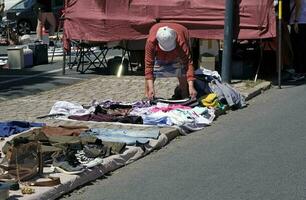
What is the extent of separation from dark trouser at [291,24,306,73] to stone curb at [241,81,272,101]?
2101 millimetres

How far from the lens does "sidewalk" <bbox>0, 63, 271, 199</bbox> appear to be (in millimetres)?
5926

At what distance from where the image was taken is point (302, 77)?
13969 mm

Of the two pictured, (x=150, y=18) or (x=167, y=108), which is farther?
(x=150, y=18)

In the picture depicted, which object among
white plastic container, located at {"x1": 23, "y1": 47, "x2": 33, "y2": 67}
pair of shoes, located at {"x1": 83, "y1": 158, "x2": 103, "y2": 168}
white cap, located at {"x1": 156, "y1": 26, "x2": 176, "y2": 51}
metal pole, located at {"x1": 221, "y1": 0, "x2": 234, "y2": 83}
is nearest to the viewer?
pair of shoes, located at {"x1": 83, "y1": 158, "x2": 103, "y2": 168}

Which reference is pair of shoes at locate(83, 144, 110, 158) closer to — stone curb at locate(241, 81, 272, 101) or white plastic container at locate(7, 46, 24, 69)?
stone curb at locate(241, 81, 272, 101)

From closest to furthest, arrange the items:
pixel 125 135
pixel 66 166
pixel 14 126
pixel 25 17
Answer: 1. pixel 66 166
2. pixel 125 135
3. pixel 14 126
4. pixel 25 17

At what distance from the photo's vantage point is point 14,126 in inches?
320

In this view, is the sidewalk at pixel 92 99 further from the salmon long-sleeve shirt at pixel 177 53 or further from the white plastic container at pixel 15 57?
the white plastic container at pixel 15 57

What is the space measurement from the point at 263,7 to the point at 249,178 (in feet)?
24.1

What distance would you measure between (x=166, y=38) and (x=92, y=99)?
2125 mm

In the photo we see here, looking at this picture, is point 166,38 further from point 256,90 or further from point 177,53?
point 256,90

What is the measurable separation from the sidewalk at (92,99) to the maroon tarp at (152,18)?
1.05 m

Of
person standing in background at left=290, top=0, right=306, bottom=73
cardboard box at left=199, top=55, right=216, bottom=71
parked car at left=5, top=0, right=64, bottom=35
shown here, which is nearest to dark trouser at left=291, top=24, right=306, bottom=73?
person standing in background at left=290, top=0, right=306, bottom=73

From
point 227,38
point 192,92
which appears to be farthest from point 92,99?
point 227,38
